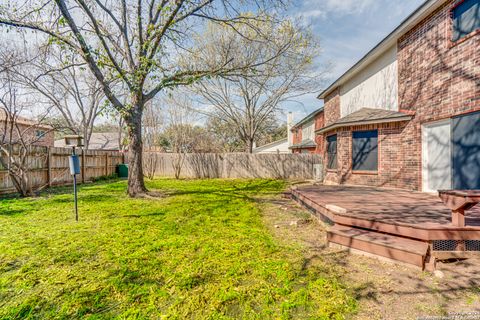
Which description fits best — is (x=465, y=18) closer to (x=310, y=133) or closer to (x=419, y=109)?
(x=419, y=109)

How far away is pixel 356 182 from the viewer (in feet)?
27.1

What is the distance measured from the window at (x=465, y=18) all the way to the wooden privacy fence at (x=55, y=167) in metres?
13.6

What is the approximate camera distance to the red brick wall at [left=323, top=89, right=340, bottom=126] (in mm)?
11531

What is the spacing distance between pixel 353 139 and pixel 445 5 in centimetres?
423

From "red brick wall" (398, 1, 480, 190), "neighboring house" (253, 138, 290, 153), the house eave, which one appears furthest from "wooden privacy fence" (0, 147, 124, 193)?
"neighboring house" (253, 138, 290, 153)

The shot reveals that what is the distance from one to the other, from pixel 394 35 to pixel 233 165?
10379mm

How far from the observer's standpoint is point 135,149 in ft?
23.7

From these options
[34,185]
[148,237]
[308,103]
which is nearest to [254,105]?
[308,103]

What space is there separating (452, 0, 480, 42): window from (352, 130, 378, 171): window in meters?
3.21

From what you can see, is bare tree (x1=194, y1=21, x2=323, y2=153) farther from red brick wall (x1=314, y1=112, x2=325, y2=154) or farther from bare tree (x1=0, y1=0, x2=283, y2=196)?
bare tree (x1=0, y1=0, x2=283, y2=196)

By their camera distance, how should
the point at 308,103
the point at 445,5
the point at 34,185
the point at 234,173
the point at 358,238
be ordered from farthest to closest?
the point at 308,103 → the point at 234,173 → the point at 34,185 → the point at 445,5 → the point at 358,238

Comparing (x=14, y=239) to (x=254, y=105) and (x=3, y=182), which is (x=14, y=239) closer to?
(x=3, y=182)

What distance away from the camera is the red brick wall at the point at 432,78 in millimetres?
5055

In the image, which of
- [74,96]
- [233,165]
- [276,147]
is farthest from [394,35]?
[74,96]
